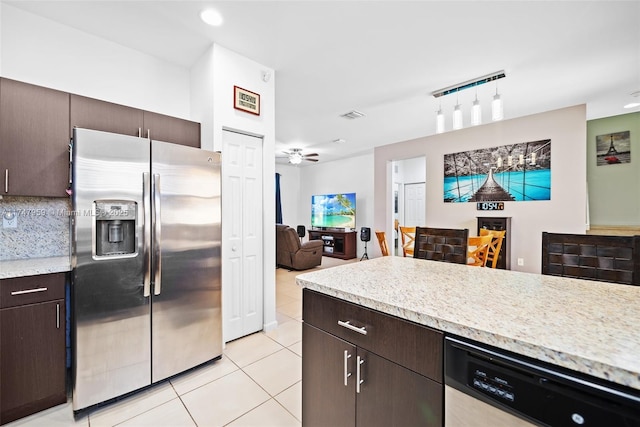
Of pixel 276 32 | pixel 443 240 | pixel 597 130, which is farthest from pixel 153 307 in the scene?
pixel 597 130

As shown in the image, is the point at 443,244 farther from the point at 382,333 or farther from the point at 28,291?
the point at 28,291

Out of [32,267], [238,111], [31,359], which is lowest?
[31,359]

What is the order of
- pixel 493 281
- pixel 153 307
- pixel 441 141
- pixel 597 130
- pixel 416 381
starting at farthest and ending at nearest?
1. pixel 441 141
2. pixel 597 130
3. pixel 153 307
4. pixel 493 281
5. pixel 416 381

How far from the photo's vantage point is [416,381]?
2.90 feet

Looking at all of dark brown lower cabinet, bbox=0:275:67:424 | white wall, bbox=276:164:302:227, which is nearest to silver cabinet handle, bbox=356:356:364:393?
dark brown lower cabinet, bbox=0:275:67:424

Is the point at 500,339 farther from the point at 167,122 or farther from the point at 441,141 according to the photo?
the point at 441,141

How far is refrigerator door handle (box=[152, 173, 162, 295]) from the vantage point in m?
1.84

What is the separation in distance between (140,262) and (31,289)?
571 millimetres

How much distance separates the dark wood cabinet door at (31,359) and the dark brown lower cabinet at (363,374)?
1.63 meters

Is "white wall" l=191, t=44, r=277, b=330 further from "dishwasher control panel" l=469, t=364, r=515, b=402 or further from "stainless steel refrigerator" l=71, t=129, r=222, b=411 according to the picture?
"dishwasher control panel" l=469, t=364, r=515, b=402

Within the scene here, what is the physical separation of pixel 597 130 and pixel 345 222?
5.01 meters

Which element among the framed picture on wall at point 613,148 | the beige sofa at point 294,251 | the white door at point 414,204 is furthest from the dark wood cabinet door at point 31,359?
the white door at point 414,204

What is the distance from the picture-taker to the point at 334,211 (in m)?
7.49

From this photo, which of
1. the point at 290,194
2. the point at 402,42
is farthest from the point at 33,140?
the point at 290,194
